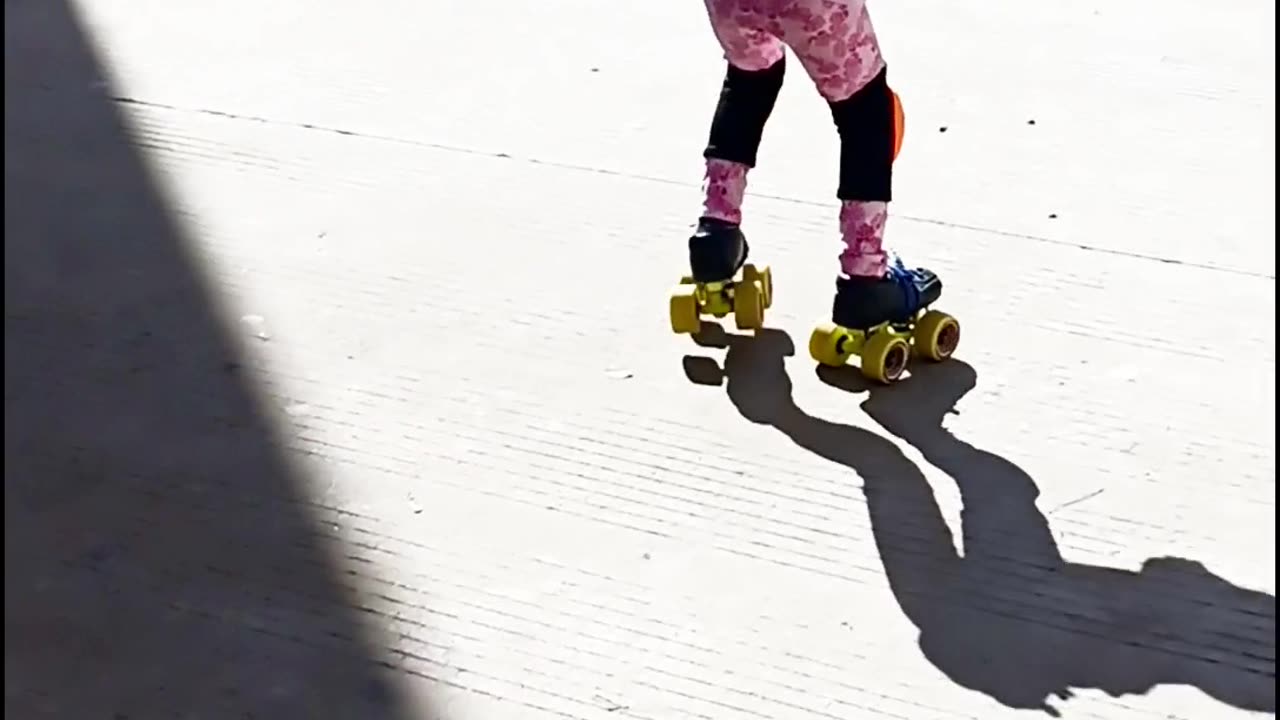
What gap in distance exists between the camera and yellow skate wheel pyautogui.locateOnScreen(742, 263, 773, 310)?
374cm

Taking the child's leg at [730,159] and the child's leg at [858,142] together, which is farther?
the child's leg at [730,159]

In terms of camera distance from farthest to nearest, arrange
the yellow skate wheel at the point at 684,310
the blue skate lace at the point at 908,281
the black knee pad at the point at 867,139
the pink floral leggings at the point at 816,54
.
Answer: the yellow skate wheel at the point at 684,310
the blue skate lace at the point at 908,281
the black knee pad at the point at 867,139
the pink floral leggings at the point at 816,54

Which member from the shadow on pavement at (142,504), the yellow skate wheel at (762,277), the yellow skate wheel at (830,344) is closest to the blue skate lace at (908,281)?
the yellow skate wheel at (830,344)

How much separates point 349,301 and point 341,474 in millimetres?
670

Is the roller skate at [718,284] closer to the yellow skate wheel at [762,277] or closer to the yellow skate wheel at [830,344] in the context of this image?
the yellow skate wheel at [762,277]

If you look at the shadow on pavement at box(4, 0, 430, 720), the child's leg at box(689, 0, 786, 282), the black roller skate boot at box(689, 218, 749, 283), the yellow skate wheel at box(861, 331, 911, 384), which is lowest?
the shadow on pavement at box(4, 0, 430, 720)

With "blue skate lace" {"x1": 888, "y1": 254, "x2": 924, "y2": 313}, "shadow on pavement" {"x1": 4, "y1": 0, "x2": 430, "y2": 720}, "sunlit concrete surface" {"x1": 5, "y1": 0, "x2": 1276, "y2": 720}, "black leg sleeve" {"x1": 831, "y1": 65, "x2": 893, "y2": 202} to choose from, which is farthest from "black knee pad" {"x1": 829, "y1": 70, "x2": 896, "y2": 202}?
"shadow on pavement" {"x1": 4, "y1": 0, "x2": 430, "y2": 720}

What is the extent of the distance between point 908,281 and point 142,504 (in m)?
1.38

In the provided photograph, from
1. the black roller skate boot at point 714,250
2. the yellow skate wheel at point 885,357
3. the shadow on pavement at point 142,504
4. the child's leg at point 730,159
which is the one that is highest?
the child's leg at point 730,159

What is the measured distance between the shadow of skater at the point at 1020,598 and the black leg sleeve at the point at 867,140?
0.40m

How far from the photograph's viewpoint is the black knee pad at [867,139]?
3469 millimetres

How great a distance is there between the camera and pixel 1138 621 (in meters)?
2.92

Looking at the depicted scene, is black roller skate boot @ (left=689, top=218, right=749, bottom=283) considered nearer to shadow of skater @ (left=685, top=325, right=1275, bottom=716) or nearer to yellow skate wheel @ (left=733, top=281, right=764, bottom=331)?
yellow skate wheel @ (left=733, top=281, right=764, bottom=331)

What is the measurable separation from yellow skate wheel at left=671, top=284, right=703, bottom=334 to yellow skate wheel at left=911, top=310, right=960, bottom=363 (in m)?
0.40
